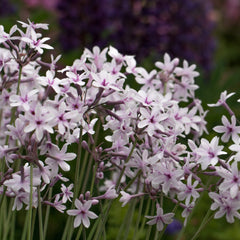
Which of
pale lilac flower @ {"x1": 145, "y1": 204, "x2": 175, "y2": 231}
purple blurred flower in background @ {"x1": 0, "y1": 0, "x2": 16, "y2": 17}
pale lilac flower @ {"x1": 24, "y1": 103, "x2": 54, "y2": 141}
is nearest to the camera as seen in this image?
pale lilac flower @ {"x1": 24, "y1": 103, "x2": 54, "y2": 141}

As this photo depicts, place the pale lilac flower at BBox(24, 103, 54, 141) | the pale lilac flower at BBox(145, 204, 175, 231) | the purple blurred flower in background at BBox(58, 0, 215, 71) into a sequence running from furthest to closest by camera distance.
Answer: the purple blurred flower in background at BBox(58, 0, 215, 71) < the pale lilac flower at BBox(145, 204, 175, 231) < the pale lilac flower at BBox(24, 103, 54, 141)

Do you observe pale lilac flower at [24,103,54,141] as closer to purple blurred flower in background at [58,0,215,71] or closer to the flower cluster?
the flower cluster

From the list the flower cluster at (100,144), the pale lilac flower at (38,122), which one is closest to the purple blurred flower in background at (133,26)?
the flower cluster at (100,144)

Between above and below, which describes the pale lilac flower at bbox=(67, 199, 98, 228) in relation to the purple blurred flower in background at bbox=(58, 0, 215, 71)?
below

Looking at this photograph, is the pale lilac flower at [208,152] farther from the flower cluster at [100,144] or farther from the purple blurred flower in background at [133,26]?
the purple blurred flower in background at [133,26]

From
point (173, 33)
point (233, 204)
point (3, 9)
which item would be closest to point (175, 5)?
point (173, 33)

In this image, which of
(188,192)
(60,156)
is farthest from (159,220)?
(60,156)

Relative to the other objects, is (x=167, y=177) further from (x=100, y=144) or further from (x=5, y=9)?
(x=5, y=9)

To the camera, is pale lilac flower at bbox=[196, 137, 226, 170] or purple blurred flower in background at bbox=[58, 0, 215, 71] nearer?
pale lilac flower at bbox=[196, 137, 226, 170]

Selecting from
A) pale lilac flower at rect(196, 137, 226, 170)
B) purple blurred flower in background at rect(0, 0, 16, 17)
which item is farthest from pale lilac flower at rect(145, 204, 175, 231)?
purple blurred flower in background at rect(0, 0, 16, 17)
